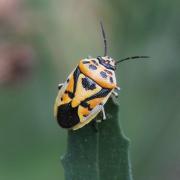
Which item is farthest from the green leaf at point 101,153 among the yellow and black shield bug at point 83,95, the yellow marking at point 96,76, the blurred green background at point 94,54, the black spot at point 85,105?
the blurred green background at point 94,54

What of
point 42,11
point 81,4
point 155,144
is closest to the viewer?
point 155,144

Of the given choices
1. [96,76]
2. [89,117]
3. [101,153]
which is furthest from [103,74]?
[101,153]

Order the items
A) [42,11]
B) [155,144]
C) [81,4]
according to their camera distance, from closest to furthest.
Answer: [155,144] < [42,11] < [81,4]

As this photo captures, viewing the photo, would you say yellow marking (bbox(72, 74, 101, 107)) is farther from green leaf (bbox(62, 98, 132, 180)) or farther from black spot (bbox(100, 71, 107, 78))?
green leaf (bbox(62, 98, 132, 180))

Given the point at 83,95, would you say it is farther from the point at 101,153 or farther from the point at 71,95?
the point at 101,153

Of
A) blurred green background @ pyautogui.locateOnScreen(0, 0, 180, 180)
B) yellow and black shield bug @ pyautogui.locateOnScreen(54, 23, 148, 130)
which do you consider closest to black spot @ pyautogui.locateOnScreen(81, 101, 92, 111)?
yellow and black shield bug @ pyautogui.locateOnScreen(54, 23, 148, 130)

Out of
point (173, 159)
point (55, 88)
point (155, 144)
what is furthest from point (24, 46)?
point (173, 159)

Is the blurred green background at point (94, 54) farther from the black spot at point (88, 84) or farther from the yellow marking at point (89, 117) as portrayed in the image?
the yellow marking at point (89, 117)

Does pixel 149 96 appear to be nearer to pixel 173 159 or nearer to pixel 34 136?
pixel 173 159
